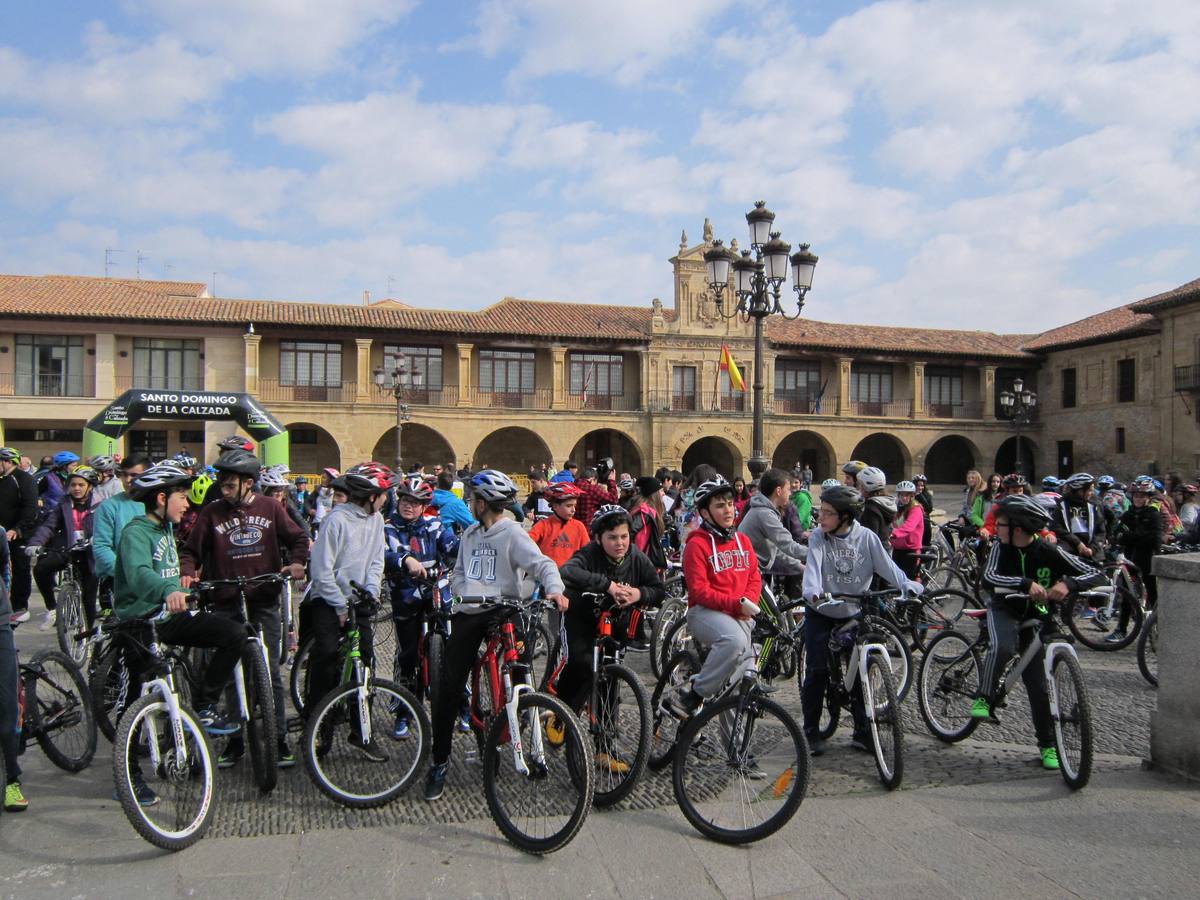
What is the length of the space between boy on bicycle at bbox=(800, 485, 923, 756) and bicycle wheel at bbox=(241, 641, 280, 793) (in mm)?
3110

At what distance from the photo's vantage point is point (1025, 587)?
209 inches

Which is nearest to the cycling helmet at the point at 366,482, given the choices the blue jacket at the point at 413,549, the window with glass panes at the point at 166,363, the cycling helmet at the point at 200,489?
the blue jacket at the point at 413,549

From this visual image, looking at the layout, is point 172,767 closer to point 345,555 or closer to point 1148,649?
point 345,555

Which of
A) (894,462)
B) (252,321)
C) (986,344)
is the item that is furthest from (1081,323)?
(252,321)

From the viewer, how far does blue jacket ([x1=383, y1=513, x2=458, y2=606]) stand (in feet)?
20.1

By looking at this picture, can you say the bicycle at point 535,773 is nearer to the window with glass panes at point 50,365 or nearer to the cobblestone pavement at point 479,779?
the cobblestone pavement at point 479,779

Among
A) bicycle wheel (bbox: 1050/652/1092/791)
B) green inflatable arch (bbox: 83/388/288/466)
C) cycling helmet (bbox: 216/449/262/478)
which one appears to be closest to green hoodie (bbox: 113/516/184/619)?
cycling helmet (bbox: 216/449/262/478)

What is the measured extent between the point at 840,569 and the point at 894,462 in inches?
1489

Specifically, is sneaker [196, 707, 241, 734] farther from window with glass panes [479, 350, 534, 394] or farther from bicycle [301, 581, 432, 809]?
window with glass panes [479, 350, 534, 394]

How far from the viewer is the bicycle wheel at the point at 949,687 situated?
569 centimetres

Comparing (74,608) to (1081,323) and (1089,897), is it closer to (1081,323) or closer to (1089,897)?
(1089,897)

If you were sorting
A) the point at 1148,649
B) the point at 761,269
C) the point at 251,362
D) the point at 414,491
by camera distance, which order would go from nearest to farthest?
the point at 414,491 < the point at 1148,649 < the point at 761,269 < the point at 251,362

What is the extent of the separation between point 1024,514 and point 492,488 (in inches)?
127

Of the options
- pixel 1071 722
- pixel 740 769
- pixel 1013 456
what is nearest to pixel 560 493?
pixel 740 769
